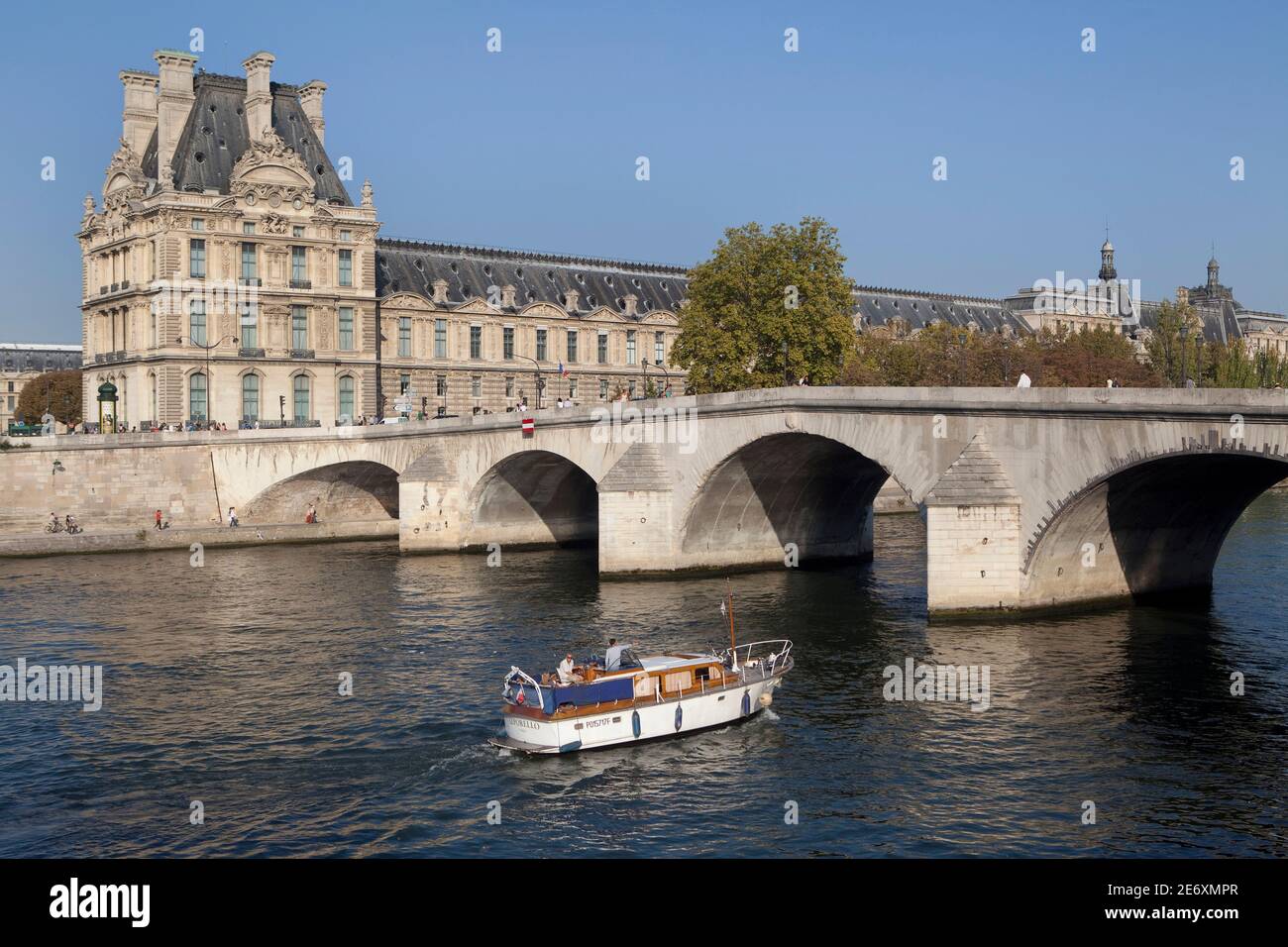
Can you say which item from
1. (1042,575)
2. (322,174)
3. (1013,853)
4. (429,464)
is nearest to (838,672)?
(1042,575)

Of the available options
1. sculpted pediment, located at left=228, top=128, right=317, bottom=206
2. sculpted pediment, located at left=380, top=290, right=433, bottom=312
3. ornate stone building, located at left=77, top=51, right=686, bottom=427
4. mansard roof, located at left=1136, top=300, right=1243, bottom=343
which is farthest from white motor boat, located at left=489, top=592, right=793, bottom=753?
mansard roof, located at left=1136, top=300, right=1243, bottom=343

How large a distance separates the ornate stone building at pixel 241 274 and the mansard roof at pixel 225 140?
0.11 m

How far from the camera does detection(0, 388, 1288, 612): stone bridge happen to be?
4666 centimetres

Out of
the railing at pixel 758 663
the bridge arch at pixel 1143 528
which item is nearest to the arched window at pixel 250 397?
the railing at pixel 758 663

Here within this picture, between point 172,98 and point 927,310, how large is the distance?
87.3m

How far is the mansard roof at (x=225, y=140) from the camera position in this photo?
10275cm

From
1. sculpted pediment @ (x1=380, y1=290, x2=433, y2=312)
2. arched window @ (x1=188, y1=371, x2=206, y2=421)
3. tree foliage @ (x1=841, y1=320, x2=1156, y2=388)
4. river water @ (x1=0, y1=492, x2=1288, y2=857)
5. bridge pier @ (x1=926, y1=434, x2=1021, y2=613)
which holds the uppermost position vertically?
sculpted pediment @ (x1=380, y1=290, x2=433, y2=312)

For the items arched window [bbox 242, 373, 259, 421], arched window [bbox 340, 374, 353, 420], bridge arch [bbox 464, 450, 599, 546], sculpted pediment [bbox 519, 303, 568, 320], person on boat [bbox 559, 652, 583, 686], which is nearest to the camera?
person on boat [bbox 559, 652, 583, 686]

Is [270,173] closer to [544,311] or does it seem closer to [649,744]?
[544,311]

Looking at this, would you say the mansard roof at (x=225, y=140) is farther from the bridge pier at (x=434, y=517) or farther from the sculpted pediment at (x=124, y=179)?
the bridge pier at (x=434, y=517)

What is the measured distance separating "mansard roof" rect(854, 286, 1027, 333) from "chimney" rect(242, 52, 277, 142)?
64228 mm

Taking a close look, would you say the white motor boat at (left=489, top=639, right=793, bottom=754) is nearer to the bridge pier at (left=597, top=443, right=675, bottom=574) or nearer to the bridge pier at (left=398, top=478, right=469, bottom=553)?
the bridge pier at (left=597, top=443, right=675, bottom=574)

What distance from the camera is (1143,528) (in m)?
51.0

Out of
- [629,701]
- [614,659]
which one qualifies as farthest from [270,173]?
[629,701]
